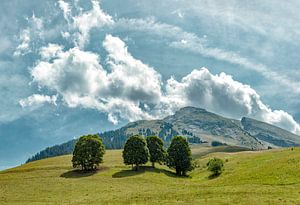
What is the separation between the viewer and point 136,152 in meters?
110

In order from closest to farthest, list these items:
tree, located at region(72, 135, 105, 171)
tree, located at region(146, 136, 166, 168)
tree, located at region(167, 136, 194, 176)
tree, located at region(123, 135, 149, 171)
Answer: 1. tree, located at region(72, 135, 105, 171)
2. tree, located at region(123, 135, 149, 171)
3. tree, located at region(167, 136, 194, 176)
4. tree, located at region(146, 136, 166, 168)

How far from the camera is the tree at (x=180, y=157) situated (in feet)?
372

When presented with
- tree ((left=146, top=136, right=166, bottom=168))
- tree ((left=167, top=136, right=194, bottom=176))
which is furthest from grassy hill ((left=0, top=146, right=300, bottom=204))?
tree ((left=167, top=136, right=194, bottom=176))

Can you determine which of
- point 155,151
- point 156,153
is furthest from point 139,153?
point 156,153

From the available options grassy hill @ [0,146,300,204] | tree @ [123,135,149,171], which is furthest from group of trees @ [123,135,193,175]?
grassy hill @ [0,146,300,204]

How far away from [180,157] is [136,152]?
624 inches

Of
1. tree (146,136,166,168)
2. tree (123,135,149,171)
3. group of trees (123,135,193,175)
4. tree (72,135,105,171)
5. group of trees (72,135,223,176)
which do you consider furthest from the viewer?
tree (146,136,166,168)

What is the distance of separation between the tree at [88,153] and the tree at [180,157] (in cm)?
2444

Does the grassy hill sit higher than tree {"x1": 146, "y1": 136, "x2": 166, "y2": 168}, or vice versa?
tree {"x1": 146, "y1": 136, "x2": 166, "y2": 168}

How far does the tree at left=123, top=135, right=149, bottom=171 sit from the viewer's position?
10919cm

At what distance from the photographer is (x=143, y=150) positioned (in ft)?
363

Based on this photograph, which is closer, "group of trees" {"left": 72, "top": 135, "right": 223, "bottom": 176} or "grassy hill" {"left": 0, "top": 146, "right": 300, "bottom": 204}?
"grassy hill" {"left": 0, "top": 146, "right": 300, "bottom": 204}

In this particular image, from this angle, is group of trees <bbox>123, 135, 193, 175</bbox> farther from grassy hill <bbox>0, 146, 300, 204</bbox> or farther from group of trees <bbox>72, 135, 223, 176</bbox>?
grassy hill <bbox>0, 146, 300, 204</bbox>

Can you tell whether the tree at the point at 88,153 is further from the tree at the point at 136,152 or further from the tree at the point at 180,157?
the tree at the point at 180,157
